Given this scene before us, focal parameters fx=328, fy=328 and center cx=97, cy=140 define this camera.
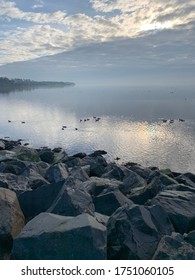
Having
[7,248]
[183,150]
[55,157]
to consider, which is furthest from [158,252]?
[183,150]

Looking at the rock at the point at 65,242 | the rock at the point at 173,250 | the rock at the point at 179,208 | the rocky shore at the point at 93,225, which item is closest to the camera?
the rock at the point at 65,242

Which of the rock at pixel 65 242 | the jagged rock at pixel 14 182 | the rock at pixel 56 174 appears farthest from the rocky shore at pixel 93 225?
the rock at pixel 56 174

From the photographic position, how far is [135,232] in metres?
12.2

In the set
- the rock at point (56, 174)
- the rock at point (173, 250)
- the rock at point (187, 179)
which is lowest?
the rock at point (187, 179)

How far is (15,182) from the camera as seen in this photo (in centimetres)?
2091

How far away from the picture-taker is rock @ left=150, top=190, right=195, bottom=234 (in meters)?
14.6

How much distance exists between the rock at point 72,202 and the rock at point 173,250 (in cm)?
357

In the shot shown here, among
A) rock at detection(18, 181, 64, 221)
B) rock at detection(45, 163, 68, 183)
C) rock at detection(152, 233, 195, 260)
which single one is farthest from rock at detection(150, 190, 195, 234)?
rock at detection(45, 163, 68, 183)

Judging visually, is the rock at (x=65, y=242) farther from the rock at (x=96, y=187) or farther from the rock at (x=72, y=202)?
the rock at (x=96, y=187)

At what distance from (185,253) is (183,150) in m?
46.6

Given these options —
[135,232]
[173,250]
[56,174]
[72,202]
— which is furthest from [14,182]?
[173,250]

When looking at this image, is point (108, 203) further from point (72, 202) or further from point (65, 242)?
point (65, 242)

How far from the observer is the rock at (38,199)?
1579cm

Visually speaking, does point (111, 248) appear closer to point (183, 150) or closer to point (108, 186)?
point (108, 186)
